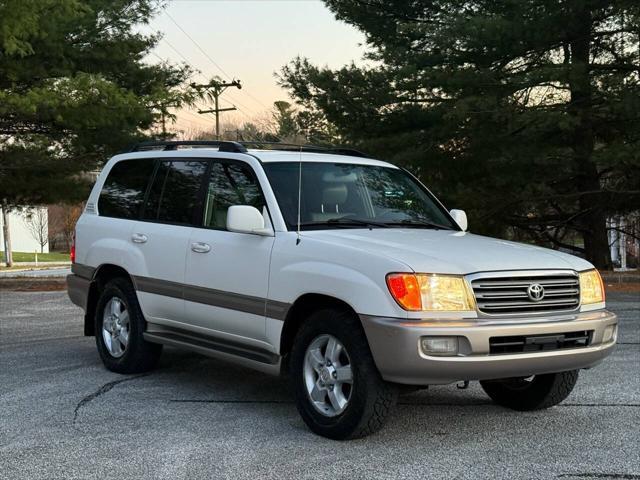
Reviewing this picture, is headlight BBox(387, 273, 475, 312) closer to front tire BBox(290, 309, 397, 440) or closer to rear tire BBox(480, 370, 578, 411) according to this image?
front tire BBox(290, 309, 397, 440)

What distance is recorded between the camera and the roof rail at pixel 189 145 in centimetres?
665

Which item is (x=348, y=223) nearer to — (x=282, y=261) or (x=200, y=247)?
(x=282, y=261)

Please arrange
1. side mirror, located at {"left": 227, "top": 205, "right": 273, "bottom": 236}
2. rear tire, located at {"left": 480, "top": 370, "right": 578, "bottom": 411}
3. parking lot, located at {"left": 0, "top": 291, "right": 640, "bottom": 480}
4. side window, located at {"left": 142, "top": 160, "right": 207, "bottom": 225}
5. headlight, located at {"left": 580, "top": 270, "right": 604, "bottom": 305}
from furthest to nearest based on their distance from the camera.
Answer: side window, located at {"left": 142, "top": 160, "right": 207, "bottom": 225} < rear tire, located at {"left": 480, "top": 370, "right": 578, "bottom": 411} < side mirror, located at {"left": 227, "top": 205, "right": 273, "bottom": 236} < headlight, located at {"left": 580, "top": 270, "right": 604, "bottom": 305} < parking lot, located at {"left": 0, "top": 291, "right": 640, "bottom": 480}

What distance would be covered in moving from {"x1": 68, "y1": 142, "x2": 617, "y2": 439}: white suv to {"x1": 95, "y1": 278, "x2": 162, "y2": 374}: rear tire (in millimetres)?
16

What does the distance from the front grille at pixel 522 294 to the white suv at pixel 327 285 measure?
0.03ft

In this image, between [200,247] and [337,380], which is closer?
[337,380]

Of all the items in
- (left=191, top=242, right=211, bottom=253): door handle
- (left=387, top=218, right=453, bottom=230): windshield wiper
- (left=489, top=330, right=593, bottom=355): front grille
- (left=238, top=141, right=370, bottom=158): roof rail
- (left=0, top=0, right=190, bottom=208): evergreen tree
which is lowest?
(left=489, top=330, right=593, bottom=355): front grille

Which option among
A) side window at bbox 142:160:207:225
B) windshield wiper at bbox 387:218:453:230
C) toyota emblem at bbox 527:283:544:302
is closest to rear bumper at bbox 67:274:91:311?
side window at bbox 142:160:207:225

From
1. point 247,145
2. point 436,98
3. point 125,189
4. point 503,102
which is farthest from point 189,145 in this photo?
point 436,98

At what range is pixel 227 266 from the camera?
6.22m

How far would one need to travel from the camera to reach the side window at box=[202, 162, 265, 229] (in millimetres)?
6328

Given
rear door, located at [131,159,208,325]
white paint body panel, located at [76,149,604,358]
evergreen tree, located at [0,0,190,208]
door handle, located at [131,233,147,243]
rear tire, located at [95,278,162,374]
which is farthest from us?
evergreen tree, located at [0,0,190,208]

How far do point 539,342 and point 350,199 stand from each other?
1.93 meters

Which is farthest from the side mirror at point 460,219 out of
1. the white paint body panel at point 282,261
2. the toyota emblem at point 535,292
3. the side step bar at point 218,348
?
the side step bar at point 218,348
